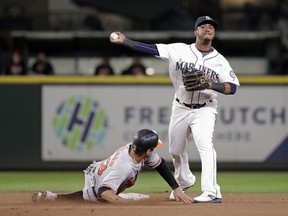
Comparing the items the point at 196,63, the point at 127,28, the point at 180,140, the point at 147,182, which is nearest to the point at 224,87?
the point at 196,63

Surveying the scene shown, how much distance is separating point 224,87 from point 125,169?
3.95 feet

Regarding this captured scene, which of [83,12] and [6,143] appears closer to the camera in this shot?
[6,143]

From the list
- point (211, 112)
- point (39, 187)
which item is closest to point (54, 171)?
point (39, 187)

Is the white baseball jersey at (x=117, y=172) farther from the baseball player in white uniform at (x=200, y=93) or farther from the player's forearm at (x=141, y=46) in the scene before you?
the player's forearm at (x=141, y=46)

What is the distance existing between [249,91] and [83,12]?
14.7 feet

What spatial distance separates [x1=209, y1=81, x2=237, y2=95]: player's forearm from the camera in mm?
8422

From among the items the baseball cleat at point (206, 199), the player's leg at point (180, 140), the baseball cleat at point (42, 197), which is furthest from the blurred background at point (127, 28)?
the baseball cleat at point (206, 199)

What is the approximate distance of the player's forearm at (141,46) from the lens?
8484 millimetres

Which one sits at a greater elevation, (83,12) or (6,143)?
(83,12)

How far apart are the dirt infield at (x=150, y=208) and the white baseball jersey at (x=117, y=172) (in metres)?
0.18

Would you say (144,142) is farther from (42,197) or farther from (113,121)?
(113,121)

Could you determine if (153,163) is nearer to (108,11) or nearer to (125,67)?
(125,67)

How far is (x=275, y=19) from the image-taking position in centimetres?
1680

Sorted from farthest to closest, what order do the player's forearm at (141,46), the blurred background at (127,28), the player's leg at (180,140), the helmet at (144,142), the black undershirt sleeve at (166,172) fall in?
1. the blurred background at (127,28)
2. the player's leg at (180,140)
3. the player's forearm at (141,46)
4. the black undershirt sleeve at (166,172)
5. the helmet at (144,142)
